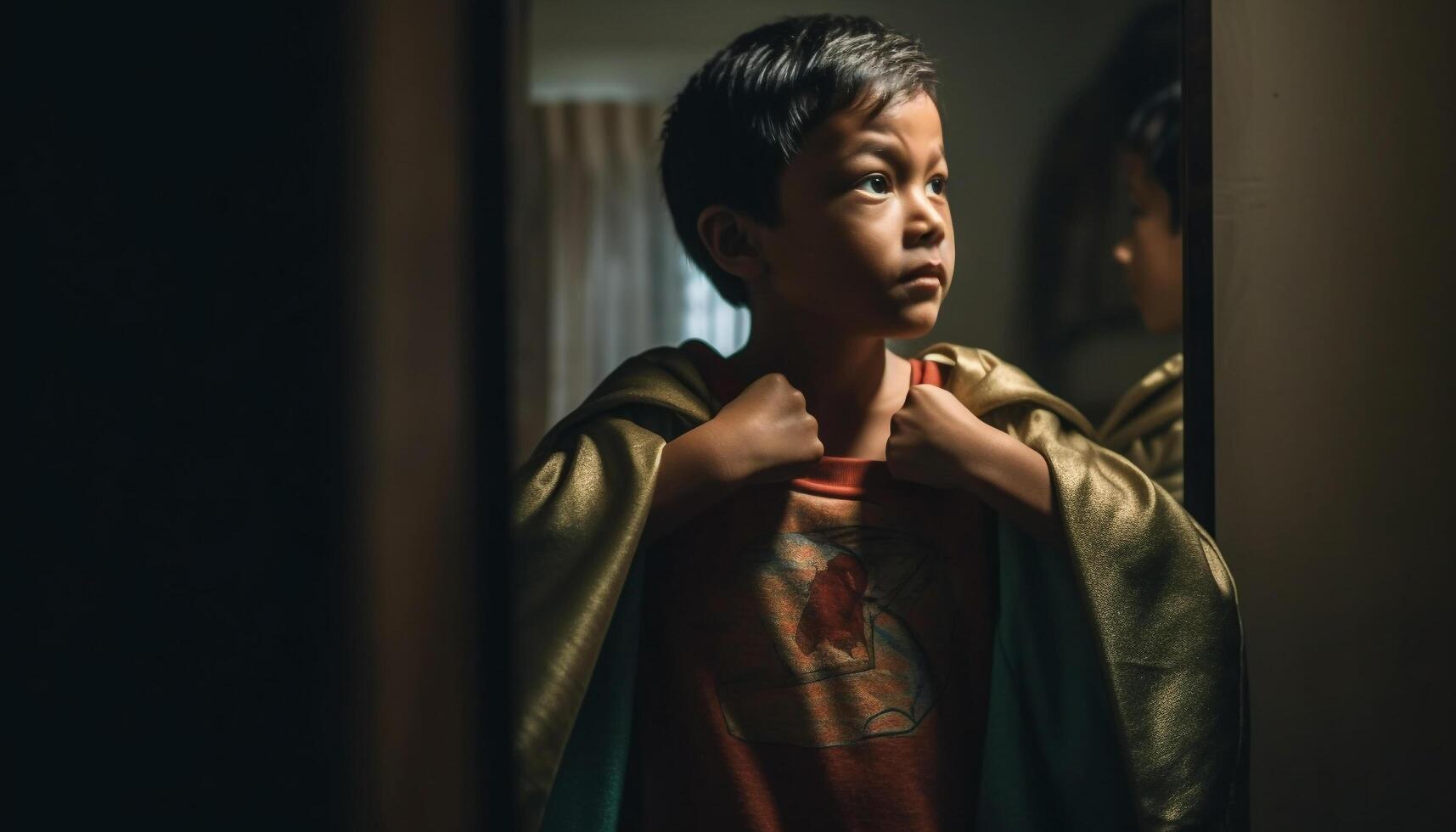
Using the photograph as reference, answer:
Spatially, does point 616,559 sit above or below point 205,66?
below

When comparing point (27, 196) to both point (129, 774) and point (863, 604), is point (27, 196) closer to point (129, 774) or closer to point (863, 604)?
point (129, 774)

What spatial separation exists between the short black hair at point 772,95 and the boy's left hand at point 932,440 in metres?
0.15

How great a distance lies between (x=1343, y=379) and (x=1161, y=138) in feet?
0.84

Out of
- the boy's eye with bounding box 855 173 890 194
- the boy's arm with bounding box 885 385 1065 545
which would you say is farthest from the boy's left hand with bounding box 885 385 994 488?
the boy's eye with bounding box 855 173 890 194

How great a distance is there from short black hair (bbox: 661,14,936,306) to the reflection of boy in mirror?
26cm

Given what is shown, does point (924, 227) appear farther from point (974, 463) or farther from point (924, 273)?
point (974, 463)

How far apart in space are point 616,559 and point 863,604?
6.3 inches

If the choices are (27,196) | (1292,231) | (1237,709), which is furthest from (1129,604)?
(27,196)

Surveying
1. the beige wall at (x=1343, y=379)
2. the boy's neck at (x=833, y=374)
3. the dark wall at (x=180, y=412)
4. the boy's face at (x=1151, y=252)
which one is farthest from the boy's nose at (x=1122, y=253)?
the dark wall at (x=180, y=412)

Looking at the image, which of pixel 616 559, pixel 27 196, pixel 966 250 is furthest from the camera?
pixel 966 250

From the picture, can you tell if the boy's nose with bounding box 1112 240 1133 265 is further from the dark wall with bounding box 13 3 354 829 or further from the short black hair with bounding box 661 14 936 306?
the dark wall with bounding box 13 3 354 829

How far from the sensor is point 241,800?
513mm

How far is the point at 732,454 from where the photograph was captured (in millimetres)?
684

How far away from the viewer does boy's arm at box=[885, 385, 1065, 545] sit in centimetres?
69
